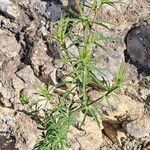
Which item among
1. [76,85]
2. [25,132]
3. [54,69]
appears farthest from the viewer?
[25,132]

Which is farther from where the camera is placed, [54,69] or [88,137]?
[88,137]

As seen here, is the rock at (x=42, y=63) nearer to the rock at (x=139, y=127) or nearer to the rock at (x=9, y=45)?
the rock at (x=9, y=45)

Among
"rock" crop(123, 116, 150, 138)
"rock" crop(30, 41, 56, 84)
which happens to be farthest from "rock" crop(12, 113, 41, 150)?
"rock" crop(123, 116, 150, 138)

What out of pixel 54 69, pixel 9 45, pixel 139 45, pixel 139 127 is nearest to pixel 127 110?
Result: pixel 139 127

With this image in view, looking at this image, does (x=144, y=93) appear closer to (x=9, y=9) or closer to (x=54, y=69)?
(x=54, y=69)

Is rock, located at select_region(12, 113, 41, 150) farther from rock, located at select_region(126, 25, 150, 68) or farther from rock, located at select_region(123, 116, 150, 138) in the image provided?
rock, located at select_region(126, 25, 150, 68)

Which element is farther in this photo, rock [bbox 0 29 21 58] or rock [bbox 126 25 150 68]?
rock [bbox 0 29 21 58]

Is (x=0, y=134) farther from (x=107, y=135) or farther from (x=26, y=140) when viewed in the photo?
(x=107, y=135)

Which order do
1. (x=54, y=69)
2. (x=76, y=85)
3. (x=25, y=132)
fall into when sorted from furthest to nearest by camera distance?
(x=25, y=132)
(x=54, y=69)
(x=76, y=85)

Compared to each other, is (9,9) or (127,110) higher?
(9,9)
